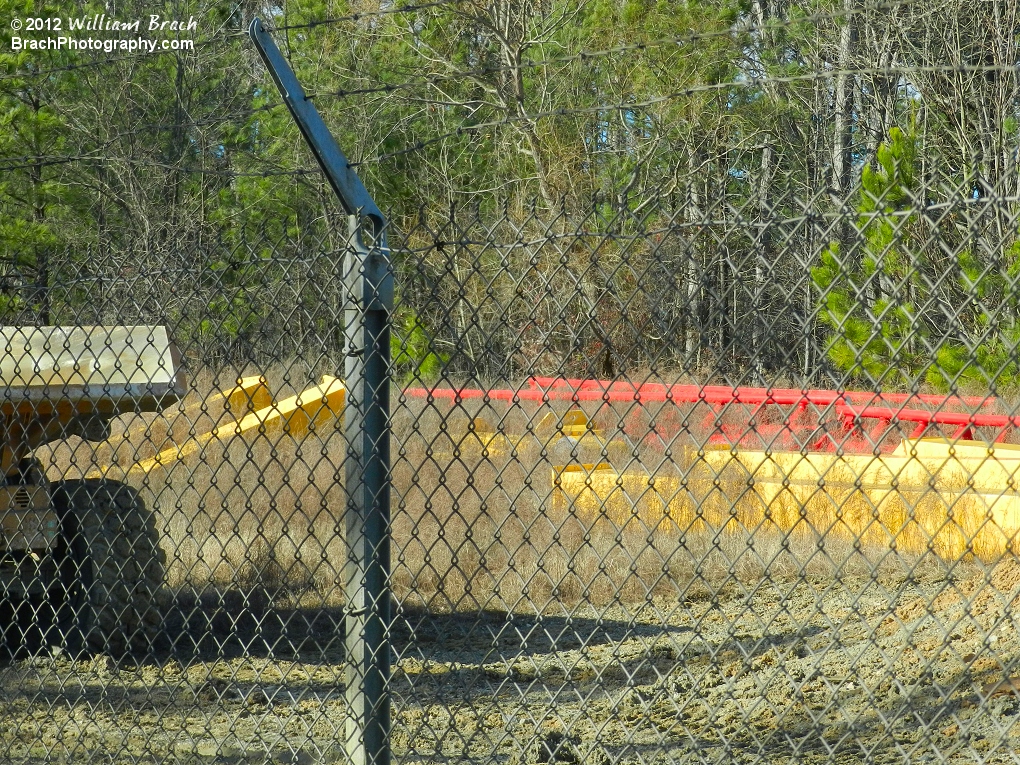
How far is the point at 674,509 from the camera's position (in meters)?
7.41

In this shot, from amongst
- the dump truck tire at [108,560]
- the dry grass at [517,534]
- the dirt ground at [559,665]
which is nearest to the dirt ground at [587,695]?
the dirt ground at [559,665]

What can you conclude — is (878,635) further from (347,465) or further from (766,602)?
(347,465)

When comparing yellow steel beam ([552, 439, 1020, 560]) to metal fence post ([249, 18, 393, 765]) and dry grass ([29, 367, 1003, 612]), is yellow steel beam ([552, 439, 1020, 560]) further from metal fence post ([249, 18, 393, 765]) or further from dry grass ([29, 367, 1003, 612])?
metal fence post ([249, 18, 393, 765])

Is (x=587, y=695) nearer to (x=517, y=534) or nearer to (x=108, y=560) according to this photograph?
(x=108, y=560)

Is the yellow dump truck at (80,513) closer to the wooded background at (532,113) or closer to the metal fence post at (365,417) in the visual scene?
the metal fence post at (365,417)

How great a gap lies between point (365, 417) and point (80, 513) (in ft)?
9.37

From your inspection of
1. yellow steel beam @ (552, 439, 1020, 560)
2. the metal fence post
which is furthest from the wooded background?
the metal fence post

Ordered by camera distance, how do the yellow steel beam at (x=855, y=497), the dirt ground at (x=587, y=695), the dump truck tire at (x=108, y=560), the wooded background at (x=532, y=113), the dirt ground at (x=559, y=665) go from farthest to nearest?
the wooded background at (x=532, y=113) → the yellow steel beam at (x=855, y=497) → the dump truck tire at (x=108, y=560) → the dirt ground at (x=587, y=695) → the dirt ground at (x=559, y=665)

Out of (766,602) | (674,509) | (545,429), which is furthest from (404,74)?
(766,602)

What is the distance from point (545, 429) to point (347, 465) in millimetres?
6465

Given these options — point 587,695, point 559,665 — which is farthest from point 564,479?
point 587,695

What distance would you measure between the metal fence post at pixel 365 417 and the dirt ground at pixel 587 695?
0.23 metres

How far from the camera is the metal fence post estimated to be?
2.89m

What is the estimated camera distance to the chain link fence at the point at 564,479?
288 cm
